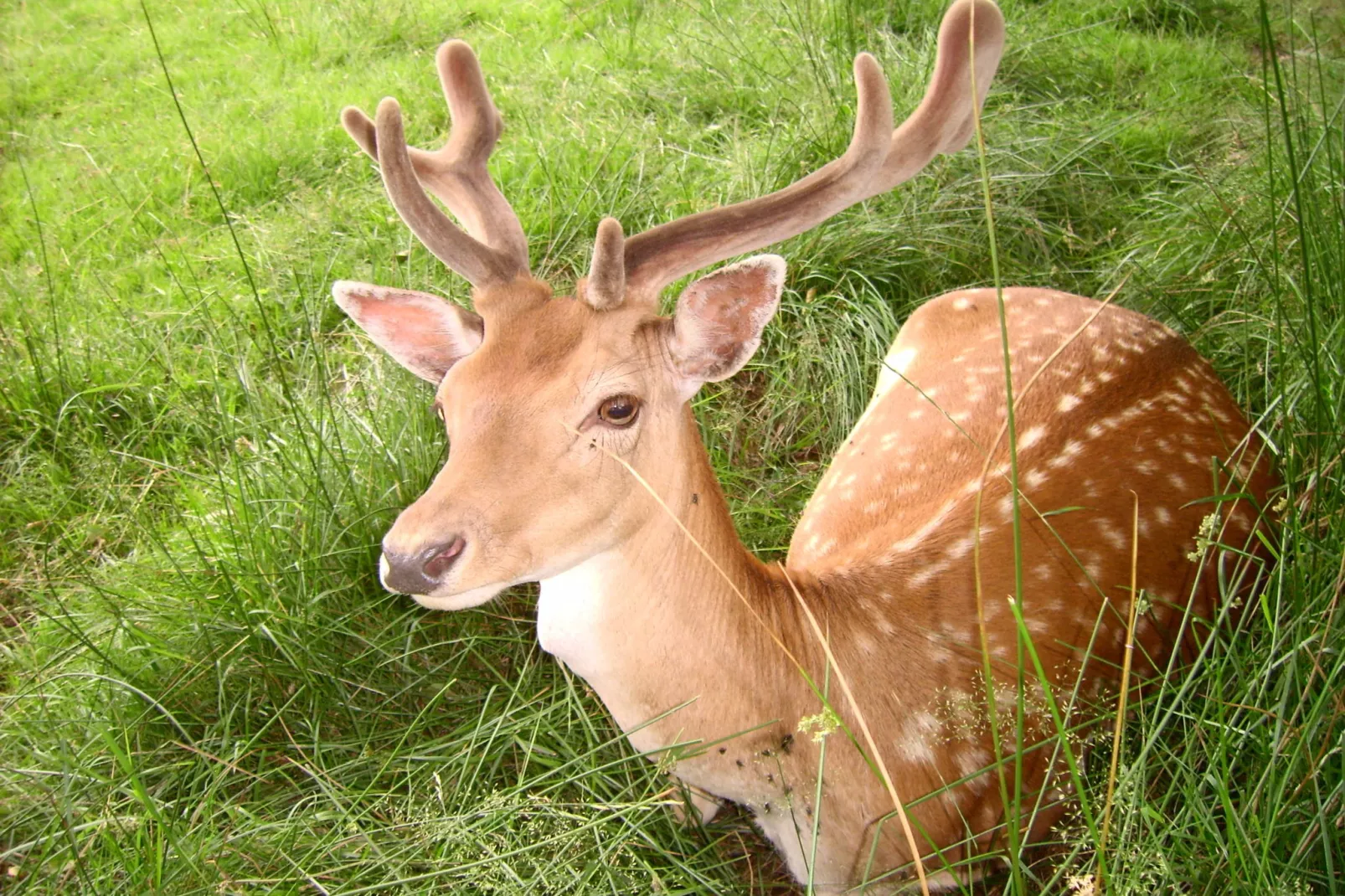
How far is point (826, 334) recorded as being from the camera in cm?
365

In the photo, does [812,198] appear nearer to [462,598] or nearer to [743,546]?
[743,546]

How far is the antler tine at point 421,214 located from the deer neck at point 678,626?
0.53 meters

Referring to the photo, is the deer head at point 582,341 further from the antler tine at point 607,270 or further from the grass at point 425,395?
the grass at point 425,395

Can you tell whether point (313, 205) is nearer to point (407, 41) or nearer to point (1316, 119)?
point (407, 41)

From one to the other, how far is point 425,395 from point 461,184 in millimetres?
1013

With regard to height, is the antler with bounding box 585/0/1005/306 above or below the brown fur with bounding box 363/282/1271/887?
above

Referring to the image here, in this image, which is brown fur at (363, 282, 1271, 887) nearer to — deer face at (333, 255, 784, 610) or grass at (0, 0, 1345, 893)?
deer face at (333, 255, 784, 610)

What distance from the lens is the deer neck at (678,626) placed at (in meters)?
2.06

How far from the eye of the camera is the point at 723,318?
209 cm

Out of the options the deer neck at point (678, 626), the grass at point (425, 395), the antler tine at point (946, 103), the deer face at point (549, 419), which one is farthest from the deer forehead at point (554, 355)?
the grass at point (425, 395)

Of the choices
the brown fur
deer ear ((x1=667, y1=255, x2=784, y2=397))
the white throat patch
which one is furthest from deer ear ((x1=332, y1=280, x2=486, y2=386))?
the white throat patch

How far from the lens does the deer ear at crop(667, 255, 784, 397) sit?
6.60 ft

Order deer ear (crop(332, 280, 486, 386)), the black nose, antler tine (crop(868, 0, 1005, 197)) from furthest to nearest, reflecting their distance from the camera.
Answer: deer ear (crop(332, 280, 486, 386)) → antler tine (crop(868, 0, 1005, 197)) → the black nose

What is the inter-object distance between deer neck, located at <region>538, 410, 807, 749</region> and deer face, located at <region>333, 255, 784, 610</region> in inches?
2.8
